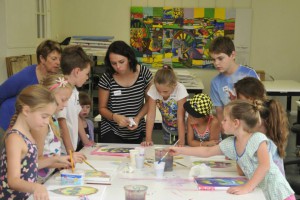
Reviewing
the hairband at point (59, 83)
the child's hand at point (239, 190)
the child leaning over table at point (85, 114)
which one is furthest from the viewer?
the child leaning over table at point (85, 114)

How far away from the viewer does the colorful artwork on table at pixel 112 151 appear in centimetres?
276

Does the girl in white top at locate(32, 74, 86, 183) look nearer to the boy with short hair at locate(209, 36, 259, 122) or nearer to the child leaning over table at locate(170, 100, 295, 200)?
the child leaning over table at locate(170, 100, 295, 200)

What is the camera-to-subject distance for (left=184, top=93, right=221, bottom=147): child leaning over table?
295 centimetres

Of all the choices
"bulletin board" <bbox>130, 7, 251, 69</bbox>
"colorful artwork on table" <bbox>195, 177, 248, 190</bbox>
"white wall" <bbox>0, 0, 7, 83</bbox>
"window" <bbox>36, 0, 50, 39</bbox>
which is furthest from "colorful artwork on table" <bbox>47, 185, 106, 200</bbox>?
"bulletin board" <bbox>130, 7, 251, 69</bbox>

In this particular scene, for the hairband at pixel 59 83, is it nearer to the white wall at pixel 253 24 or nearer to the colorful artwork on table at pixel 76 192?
the colorful artwork on table at pixel 76 192

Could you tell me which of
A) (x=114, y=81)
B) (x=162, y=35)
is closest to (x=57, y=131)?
(x=114, y=81)

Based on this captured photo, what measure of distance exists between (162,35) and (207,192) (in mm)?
5359

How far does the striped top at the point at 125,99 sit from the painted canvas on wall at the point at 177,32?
3.93 m

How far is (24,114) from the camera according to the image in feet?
6.70

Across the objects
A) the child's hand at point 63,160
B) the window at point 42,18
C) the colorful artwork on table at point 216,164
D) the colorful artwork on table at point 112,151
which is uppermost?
the window at point 42,18

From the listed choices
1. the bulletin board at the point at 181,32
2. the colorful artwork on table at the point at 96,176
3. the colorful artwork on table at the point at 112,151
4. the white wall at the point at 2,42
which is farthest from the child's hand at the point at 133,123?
the bulletin board at the point at 181,32

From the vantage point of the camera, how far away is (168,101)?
124 inches

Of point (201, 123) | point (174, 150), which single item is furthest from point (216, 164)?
point (201, 123)

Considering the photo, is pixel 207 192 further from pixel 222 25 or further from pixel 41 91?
pixel 222 25
